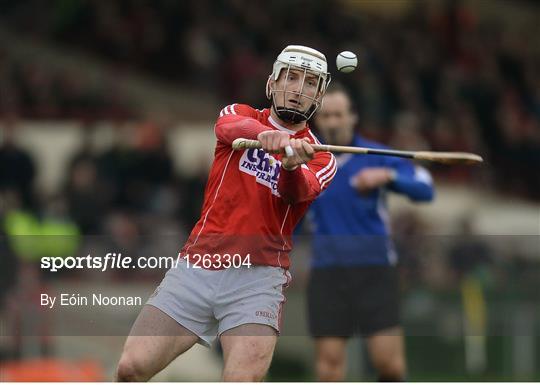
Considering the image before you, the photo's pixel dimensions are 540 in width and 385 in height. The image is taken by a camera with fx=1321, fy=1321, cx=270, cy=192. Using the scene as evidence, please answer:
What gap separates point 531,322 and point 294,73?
20.2 ft

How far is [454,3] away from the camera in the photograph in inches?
705

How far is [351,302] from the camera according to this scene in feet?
26.2

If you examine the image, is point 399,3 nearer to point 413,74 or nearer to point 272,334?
point 413,74

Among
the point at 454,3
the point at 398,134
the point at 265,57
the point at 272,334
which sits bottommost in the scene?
the point at 272,334

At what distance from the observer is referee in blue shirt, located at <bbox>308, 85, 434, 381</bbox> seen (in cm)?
786

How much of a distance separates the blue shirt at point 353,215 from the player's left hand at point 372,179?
11cm

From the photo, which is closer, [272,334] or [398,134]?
[272,334]

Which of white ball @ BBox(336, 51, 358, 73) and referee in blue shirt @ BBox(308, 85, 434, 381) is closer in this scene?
white ball @ BBox(336, 51, 358, 73)

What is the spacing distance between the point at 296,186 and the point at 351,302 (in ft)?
8.27

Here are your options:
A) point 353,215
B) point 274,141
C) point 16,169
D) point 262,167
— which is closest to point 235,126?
point 262,167

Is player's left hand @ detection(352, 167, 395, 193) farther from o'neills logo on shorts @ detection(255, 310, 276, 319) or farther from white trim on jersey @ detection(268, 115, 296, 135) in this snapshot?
o'neills logo on shorts @ detection(255, 310, 276, 319)

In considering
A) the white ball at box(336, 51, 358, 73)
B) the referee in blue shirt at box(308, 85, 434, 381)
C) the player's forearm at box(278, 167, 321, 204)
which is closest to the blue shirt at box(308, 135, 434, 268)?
the referee in blue shirt at box(308, 85, 434, 381)

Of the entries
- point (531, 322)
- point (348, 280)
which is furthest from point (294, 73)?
point (531, 322)

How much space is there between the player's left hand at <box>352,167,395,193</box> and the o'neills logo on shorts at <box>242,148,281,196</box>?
75.3 inches
